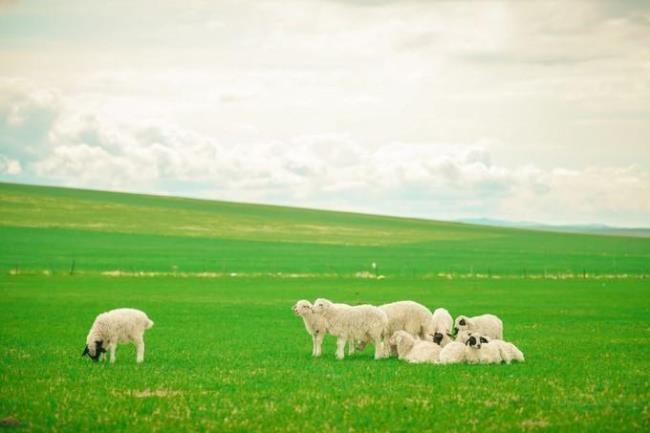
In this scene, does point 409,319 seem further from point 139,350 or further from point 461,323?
point 139,350

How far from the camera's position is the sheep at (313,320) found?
23.2 m

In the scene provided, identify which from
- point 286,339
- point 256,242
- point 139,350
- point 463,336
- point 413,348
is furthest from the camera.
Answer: point 256,242

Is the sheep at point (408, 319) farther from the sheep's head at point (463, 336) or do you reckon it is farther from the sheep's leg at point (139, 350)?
the sheep's leg at point (139, 350)

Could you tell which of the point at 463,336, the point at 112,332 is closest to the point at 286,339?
the point at 112,332

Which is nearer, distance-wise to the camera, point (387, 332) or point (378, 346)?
point (378, 346)

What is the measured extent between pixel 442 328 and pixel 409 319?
3.28 ft

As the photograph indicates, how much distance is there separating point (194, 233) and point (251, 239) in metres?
8.24

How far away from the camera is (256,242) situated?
341ft

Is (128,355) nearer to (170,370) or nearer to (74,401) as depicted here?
(170,370)

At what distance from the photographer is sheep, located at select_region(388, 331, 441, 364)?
21.8 metres

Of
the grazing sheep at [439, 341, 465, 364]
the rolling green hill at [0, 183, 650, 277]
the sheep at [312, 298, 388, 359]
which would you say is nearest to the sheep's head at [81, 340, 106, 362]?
the sheep at [312, 298, 388, 359]

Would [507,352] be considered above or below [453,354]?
above

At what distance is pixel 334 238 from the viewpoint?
11712 centimetres

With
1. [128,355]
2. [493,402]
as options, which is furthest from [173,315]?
[493,402]
